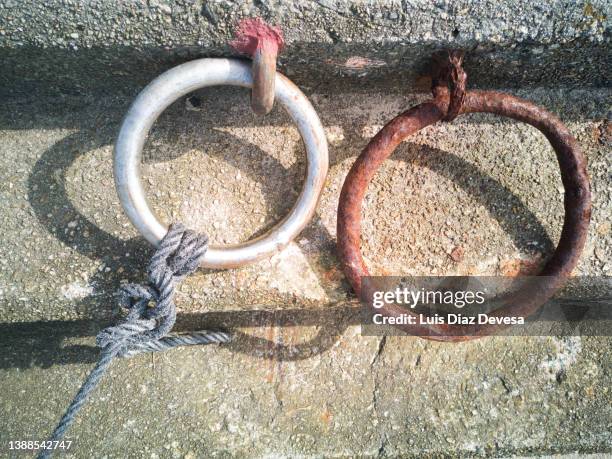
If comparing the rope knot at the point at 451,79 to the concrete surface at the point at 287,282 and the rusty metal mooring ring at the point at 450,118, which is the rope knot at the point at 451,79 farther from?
the concrete surface at the point at 287,282

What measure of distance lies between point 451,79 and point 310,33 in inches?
17.4

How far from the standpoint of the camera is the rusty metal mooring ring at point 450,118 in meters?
1.32

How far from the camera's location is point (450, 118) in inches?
52.6

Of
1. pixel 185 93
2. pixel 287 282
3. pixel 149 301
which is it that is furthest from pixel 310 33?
pixel 149 301

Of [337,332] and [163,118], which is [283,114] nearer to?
[163,118]

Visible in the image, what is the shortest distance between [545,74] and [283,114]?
93 centimetres

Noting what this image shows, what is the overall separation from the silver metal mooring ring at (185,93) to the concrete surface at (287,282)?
0.17m

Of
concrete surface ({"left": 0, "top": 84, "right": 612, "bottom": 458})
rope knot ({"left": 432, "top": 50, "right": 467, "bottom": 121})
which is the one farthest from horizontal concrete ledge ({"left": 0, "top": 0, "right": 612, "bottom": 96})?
concrete surface ({"left": 0, "top": 84, "right": 612, "bottom": 458})

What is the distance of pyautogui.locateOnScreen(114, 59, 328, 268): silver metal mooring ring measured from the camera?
1227 millimetres

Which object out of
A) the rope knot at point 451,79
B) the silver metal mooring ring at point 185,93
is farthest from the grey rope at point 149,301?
the rope knot at point 451,79

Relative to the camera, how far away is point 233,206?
152 centimetres

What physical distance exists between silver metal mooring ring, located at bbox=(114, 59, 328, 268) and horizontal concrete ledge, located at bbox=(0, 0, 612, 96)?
110 millimetres

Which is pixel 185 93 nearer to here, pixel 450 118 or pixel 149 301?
pixel 149 301

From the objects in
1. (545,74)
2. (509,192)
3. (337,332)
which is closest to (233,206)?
(337,332)
